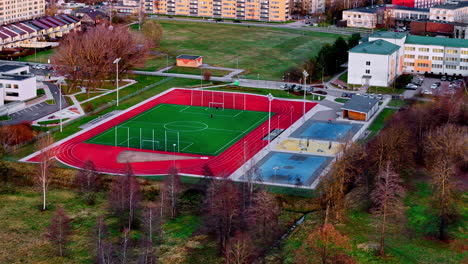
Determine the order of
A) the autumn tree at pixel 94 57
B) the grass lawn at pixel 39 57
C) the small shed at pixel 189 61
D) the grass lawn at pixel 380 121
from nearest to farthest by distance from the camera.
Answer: the grass lawn at pixel 380 121 < the autumn tree at pixel 94 57 < the small shed at pixel 189 61 < the grass lawn at pixel 39 57

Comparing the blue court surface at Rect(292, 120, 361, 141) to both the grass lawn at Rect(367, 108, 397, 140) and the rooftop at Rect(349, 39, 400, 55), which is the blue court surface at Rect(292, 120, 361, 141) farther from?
the rooftop at Rect(349, 39, 400, 55)

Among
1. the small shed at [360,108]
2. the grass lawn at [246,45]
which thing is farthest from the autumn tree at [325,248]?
the grass lawn at [246,45]

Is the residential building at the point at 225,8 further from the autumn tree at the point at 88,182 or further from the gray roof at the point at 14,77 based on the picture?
the autumn tree at the point at 88,182

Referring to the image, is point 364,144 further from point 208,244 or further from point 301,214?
point 208,244

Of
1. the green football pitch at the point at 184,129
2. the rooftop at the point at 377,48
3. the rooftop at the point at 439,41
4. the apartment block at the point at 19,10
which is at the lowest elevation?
the green football pitch at the point at 184,129

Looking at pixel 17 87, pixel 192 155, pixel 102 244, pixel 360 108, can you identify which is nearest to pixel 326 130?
pixel 360 108

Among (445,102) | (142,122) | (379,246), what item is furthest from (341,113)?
(379,246)

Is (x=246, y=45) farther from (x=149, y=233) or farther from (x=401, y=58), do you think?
(x=149, y=233)
